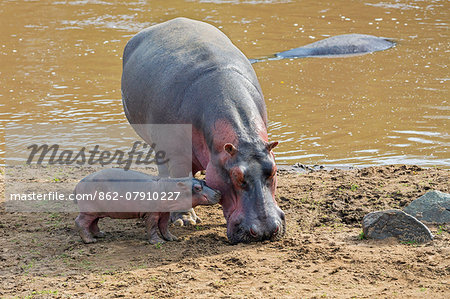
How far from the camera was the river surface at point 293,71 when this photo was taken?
26.8 ft

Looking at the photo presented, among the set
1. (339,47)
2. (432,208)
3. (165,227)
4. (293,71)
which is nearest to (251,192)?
(165,227)

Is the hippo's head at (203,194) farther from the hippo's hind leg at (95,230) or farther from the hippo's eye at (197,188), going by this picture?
the hippo's hind leg at (95,230)

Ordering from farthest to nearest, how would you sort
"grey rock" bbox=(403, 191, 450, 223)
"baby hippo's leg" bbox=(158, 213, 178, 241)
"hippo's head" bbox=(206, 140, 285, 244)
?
"grey rock" bbox=(403, 191, 450, 223) < "baby hippo's leg" bbox=(158, 213, 178, 241) < "hippo's head" bbox=(206, 140, 285, 244)

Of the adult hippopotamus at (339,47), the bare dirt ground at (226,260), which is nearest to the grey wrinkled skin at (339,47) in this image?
the adult hippopotamus at (339,47)

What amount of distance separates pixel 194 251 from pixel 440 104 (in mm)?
5846

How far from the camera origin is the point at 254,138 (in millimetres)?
4609

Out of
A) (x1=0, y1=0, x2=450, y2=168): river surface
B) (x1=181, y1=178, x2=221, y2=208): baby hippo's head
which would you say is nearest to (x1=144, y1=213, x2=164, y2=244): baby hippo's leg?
(x1=181, y1=178, x2=221, y2=208): baby hippo's head

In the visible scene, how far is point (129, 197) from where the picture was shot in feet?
16.0

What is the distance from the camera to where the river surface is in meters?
8.18

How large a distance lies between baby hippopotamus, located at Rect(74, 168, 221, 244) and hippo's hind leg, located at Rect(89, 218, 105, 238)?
0.04 meters

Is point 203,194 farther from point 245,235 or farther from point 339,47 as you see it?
point 339,47

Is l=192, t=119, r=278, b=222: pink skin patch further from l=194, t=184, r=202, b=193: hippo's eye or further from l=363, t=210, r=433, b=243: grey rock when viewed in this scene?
l=363, t=210, r=433, b=243: grey rock

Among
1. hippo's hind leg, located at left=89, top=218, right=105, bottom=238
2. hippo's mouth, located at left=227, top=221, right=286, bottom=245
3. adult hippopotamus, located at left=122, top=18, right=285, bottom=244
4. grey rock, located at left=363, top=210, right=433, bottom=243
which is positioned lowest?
hippo's hind leg, located at left=89, top=218, right=105, bottom=238

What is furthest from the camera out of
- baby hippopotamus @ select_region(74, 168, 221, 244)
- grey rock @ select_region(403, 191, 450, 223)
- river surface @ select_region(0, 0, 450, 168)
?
river surface @ select_region(0, 0, 450, 168)
